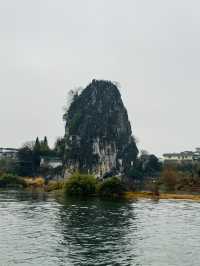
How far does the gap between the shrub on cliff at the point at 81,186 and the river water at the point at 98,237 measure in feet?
105

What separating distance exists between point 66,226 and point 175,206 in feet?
108

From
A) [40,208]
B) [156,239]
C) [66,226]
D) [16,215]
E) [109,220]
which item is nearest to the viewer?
[156,239]

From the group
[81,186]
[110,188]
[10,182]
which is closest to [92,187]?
[81,186]

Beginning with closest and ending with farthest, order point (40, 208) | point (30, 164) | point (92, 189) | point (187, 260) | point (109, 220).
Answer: point (187, 260) → point (109, 220) → point (40, 208) → point (92, 189) → point (30, 164)

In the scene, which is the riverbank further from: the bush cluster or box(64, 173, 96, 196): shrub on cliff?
box(64, 173, 96, 196): shrub on cliff

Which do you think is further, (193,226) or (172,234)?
(193,226)

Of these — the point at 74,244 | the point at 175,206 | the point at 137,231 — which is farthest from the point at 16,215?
the point at 175,206

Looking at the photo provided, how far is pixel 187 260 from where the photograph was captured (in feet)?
121

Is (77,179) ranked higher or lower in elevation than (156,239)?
higher

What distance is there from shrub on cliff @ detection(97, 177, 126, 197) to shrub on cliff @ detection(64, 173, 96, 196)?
6.72 ft

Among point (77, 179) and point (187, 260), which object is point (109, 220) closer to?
point (187, 260)

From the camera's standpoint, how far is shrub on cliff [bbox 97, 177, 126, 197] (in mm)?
105400

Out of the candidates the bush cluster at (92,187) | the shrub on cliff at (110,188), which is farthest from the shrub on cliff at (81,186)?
the shrub on cliff at (110,188)

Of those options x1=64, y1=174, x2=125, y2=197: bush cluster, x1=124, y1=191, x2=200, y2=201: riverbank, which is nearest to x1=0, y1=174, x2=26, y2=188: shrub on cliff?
x1=64, y1=174, x2=125, y2=197: bush cluster
